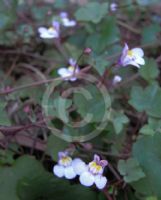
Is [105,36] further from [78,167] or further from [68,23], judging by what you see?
[78,167]

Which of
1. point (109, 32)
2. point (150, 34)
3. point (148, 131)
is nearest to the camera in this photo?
point (148, 131)

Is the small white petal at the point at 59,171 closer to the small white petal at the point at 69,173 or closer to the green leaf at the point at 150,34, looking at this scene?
the small white petal at the point at 69,173

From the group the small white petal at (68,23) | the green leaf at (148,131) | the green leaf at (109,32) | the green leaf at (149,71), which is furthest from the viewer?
the small white petal at (68,23)

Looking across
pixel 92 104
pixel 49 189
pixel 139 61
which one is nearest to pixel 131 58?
pixel 139 61

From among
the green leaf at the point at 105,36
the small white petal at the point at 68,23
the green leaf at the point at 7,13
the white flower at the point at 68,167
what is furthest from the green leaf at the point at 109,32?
the white flower at the point at 68,167

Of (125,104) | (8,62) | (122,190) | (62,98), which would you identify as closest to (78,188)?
(122,190)

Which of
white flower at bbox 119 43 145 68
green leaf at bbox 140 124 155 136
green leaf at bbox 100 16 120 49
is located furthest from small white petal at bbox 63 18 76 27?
green leaf at bbox 140 124 155 136

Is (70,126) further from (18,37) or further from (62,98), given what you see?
(18,37)
